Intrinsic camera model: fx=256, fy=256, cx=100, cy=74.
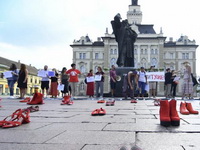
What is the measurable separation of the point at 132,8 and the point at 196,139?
86.2 meters

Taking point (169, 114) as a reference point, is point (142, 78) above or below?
above

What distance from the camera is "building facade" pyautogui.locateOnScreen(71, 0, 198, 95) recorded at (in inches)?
2808

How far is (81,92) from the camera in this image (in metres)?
71.6

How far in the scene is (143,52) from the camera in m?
72.2

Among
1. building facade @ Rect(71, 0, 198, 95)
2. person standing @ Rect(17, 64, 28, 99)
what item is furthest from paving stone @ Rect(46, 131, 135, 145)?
building facade @ Rect(71, 0, 198, 95)

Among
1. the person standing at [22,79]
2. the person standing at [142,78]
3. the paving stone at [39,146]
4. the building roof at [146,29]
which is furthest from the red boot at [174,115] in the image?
the building roof at [146,29]

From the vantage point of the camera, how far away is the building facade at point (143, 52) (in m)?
71.3

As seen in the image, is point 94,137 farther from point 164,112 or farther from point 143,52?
point 143,52

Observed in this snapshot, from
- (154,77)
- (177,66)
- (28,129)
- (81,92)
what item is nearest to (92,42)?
(81,92)

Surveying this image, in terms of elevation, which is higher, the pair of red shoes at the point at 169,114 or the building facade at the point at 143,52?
the building facade at the point at 143,52

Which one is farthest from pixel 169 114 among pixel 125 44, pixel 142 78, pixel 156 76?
pixel 125 44

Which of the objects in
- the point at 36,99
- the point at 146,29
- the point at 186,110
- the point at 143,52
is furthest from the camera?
the point at 146,29

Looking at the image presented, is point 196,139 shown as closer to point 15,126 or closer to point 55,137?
point 55,137

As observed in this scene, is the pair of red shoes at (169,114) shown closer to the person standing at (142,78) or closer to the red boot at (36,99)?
the red boot at (36,99)
